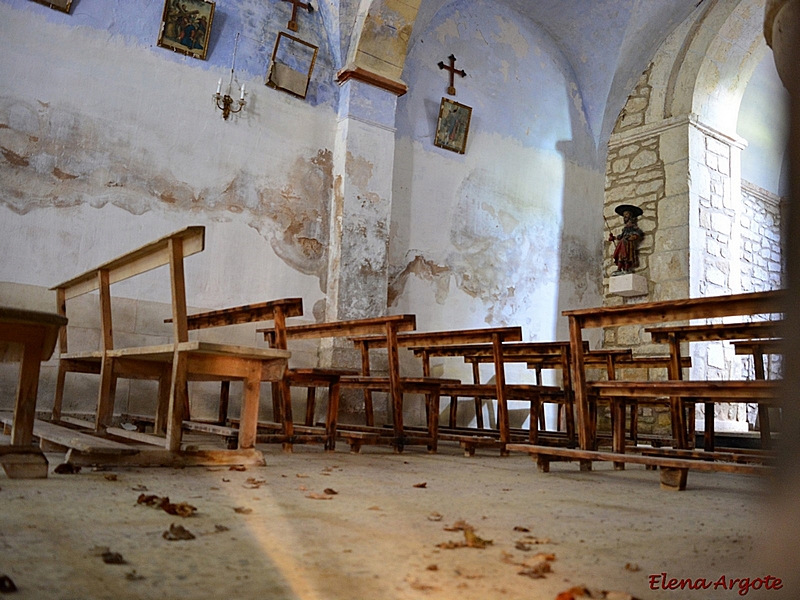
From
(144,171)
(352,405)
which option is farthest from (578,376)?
(144,171)

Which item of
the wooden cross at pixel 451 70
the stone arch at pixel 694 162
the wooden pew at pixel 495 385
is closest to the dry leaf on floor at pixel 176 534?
the wooden pew at pixel 495 385

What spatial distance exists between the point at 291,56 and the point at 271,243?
1.96 metres

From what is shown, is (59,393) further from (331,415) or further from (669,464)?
(669,464)

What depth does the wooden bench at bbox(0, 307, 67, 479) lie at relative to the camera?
100 inches

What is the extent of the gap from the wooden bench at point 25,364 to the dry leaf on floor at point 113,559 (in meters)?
1.32

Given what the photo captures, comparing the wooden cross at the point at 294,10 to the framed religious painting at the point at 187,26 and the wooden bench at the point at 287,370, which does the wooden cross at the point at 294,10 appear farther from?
the wooden bench at the point at 287,370

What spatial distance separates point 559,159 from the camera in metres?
9.18

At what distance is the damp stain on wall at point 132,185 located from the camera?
17.9 feet

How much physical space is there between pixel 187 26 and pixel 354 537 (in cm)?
575

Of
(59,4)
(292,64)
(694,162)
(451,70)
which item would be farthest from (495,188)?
(59,4)

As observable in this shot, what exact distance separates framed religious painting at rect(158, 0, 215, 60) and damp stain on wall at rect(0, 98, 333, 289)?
3.54 feet

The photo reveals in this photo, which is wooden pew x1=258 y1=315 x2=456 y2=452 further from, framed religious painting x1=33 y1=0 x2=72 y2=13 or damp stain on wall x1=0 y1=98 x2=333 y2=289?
framed religious painting x1=33 y1=0 x2=72 y2=13

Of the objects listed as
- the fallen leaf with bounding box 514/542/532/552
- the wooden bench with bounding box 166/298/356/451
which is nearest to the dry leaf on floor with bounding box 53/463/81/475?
the wooden bench with bounding box 166/298/356/451

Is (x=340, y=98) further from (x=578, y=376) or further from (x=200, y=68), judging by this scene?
(x=578, y=376)
